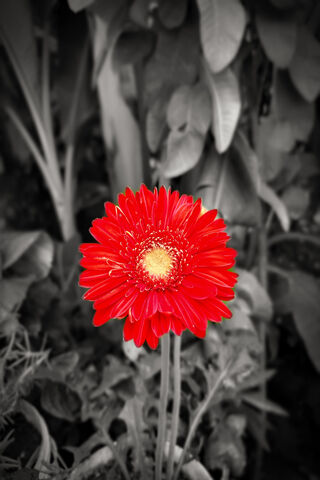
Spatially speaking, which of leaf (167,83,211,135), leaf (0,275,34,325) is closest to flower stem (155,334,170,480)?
leaf (0,275,34,325)

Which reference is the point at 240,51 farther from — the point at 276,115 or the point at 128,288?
the point at 128,288

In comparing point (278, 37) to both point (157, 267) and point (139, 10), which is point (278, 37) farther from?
point (157, 267)

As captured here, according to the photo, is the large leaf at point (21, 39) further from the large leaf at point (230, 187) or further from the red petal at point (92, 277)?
the red petal at point (92, 277)

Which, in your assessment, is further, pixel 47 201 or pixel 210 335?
pixel 47 201

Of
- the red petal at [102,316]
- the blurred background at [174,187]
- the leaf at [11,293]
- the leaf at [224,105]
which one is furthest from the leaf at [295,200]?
the red petal at [102,316]

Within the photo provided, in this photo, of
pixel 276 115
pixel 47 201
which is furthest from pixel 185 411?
pixel 47 201

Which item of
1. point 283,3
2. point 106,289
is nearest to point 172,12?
point 283,3
